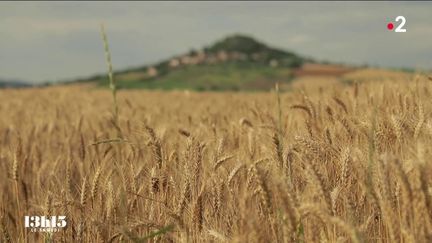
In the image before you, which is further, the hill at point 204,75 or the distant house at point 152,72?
the distant house at point 152,72

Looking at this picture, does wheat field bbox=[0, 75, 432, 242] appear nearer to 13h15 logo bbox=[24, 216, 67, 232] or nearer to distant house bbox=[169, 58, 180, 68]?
13h15 logo bbox=[24, 216, 67, 232]

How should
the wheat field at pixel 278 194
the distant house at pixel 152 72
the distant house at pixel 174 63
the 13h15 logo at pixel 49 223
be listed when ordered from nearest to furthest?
the wheat field at pixel 278 194, the 13h15 logo at pixel 49 223, the distant house at pixel 152 72, the distant house at pixel 174 63

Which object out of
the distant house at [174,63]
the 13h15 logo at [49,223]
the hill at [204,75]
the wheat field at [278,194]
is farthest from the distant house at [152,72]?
the 13h15 logo at [49,223]

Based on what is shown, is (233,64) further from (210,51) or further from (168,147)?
(168,147)

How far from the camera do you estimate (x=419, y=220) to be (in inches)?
51.4

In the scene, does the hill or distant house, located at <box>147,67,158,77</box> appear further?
distant house, located at <box>147,67,158,77</box>

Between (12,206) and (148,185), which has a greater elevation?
(148,185)

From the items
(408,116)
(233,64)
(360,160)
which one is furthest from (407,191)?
(233,64)

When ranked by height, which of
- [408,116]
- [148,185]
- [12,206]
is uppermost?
[408,116]

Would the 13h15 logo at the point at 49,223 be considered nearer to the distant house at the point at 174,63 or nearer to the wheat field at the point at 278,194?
the wheat field at the point at 278,194

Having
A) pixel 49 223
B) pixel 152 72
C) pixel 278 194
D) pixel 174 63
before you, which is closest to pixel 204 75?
pixel 152 72

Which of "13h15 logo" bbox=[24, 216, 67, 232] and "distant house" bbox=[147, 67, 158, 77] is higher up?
"distant house" bbox=[147, 67, 158, 77]

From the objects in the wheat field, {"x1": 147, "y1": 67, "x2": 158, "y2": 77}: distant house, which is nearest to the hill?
{"x1": 147, "y1": 67, "x2": 158, "y2": 77}: distant house

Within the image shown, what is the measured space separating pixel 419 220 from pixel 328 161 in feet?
3.01
